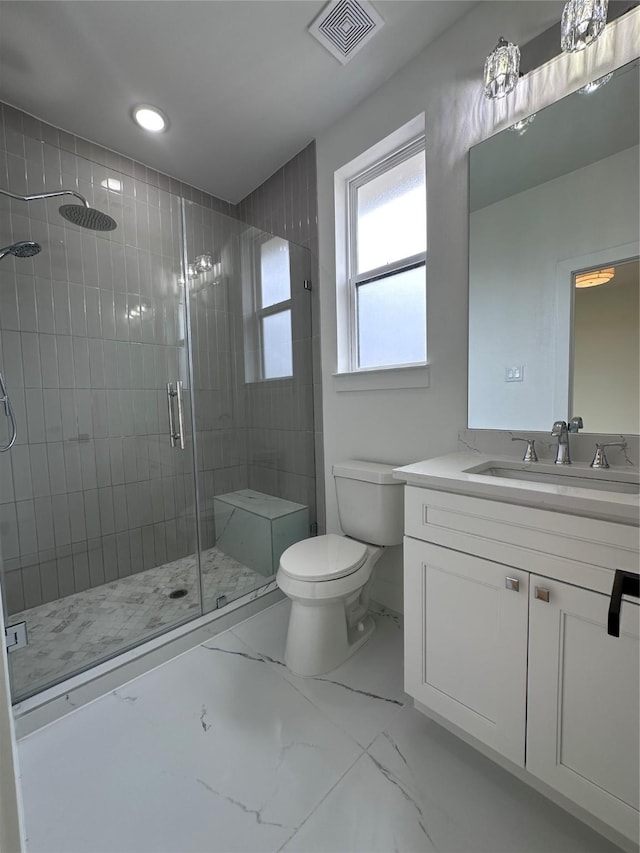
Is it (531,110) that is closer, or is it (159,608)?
(531,110)

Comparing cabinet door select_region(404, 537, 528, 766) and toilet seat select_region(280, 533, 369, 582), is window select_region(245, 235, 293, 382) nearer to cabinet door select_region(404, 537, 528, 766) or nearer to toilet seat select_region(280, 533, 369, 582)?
toilet seat select_region(280, 533, 369, 582)

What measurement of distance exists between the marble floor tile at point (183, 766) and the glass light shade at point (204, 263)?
2.04m

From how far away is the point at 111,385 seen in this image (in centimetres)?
208

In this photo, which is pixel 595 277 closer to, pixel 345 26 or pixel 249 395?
pixel 345 26

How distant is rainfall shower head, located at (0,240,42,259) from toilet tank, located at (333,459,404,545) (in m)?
1.81

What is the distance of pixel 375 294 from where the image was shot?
193 cm

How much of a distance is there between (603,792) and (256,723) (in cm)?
98

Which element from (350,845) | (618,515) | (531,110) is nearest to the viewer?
(618,515)

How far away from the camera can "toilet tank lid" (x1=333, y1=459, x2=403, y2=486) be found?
5.14 feet

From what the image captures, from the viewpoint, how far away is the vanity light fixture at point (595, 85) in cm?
113

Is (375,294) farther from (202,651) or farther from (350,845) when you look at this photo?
(350,845)

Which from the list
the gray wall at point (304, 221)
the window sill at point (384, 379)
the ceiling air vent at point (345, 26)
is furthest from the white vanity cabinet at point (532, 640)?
the ceiling air vent at point (345, 26)

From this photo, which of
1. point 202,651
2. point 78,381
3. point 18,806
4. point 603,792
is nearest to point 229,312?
point 78,381

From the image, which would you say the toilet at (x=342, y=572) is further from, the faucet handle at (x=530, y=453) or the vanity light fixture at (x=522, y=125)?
the vanity light fixture at (x=522, y=125)
